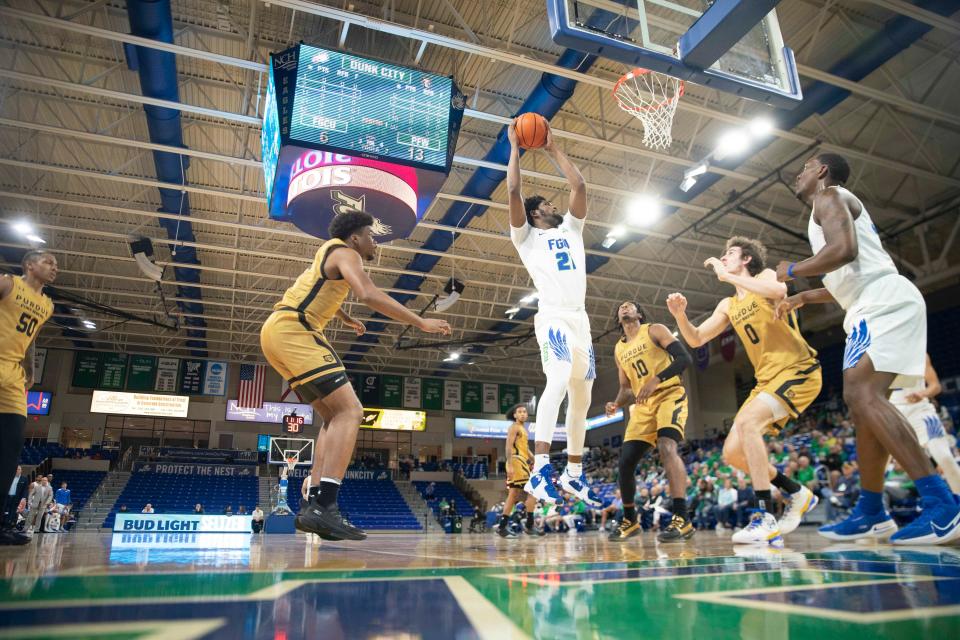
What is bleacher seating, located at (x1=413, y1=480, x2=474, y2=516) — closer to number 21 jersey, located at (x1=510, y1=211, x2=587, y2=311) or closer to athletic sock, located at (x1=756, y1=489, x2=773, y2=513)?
number 21 jersey, located at (x1=510, y1=211, x2=587, y2=311)

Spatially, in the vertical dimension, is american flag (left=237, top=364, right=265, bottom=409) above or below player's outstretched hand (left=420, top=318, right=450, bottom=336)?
above

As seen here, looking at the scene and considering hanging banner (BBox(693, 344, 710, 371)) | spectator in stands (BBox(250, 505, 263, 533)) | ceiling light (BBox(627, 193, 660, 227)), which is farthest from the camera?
hanging banner (BBox(693, 344, 710, 371))

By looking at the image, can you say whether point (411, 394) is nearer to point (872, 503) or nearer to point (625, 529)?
point (625, 529)

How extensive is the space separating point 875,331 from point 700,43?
3.31 metres

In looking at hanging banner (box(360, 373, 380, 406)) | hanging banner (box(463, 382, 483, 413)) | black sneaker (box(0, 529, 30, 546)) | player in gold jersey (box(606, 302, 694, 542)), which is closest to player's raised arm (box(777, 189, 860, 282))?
player in gold jersey (box(606, 302, 694, 542))

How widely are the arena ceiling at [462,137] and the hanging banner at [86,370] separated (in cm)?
507

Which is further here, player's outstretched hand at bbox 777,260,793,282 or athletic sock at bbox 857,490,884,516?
athletic sock at bbox 857,490,884,516

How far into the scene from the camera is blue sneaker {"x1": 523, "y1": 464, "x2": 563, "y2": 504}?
3.42m

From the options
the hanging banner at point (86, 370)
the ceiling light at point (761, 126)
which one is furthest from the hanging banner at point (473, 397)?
the ceiling light at point (761, 126)

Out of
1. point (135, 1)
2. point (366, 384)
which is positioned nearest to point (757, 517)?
point (135, 1)

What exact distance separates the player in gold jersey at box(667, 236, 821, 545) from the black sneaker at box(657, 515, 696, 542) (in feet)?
1.88

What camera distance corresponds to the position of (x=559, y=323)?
3627mm

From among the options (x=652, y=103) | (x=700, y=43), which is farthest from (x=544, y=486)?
(x=652, y=103)

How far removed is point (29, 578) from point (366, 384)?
80.7 ft
